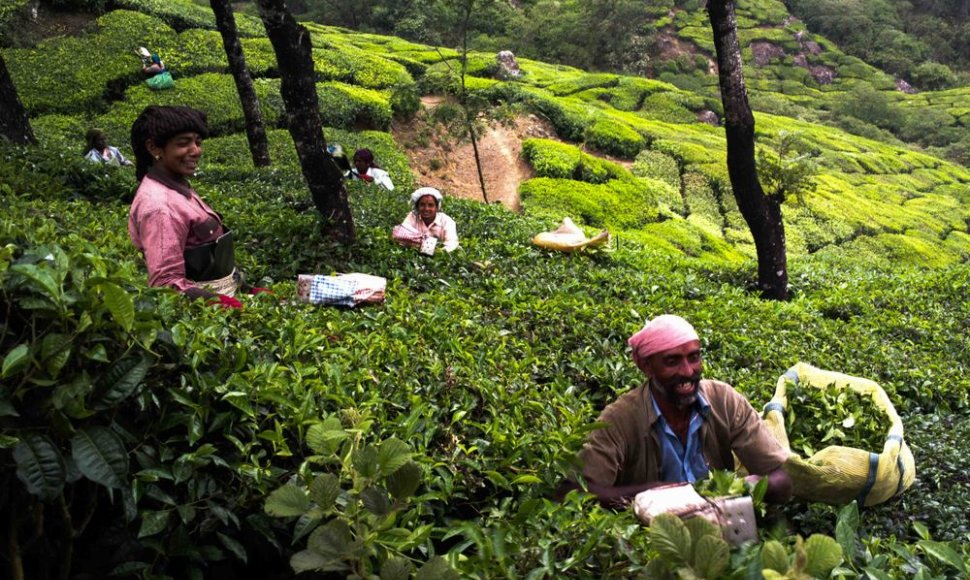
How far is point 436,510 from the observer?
2248 millimetres

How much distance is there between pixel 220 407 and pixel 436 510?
0.74 m

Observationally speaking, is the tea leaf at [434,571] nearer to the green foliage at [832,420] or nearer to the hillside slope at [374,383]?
the hillside slope at [374,383]

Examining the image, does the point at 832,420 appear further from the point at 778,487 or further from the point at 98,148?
the point at 98,148

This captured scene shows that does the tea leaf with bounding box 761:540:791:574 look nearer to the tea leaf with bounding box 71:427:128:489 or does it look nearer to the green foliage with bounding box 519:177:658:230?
the tea leaf with bounding box 71:427:128:489

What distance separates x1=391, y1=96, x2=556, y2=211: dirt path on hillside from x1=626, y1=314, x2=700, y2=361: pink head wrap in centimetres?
1102

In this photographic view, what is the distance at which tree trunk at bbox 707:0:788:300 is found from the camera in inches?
249

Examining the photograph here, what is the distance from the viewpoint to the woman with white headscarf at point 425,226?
19.0ft

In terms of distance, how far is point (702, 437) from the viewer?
2.76 m

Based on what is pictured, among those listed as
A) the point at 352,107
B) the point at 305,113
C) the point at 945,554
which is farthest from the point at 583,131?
the point at 945,554

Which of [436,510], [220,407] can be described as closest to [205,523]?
[220,407]

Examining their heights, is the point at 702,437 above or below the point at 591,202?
above

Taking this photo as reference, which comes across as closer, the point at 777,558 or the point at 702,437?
the point at 777,558

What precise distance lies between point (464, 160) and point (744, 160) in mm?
9696

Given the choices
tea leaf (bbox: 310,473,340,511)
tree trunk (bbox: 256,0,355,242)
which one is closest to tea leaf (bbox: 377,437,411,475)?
tea leaf (bbox: 310,473,340,511)
